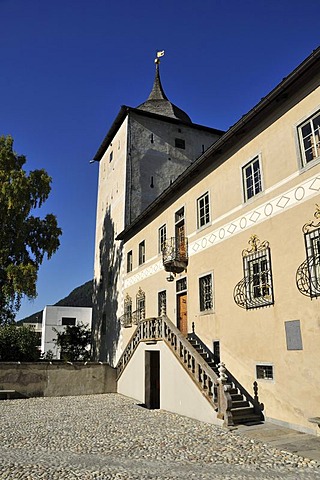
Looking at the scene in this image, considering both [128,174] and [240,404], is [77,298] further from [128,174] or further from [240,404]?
[240,404]

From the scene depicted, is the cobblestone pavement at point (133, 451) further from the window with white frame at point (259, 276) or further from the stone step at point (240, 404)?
the window with white frame at point (259, 276)

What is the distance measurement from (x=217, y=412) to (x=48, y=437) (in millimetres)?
4088

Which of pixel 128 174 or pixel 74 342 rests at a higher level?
pixel 128 174

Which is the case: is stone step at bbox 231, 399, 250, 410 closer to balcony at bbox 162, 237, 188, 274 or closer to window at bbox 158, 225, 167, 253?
balcony at bbox 162, 237, 188, 274

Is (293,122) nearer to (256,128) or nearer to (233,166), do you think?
(256,128)

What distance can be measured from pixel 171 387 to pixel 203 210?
6.45 meters

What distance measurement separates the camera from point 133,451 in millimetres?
7105

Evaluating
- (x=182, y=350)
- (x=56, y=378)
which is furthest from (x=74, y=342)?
(x=182, y=350)

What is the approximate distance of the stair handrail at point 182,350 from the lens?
10.0 metres

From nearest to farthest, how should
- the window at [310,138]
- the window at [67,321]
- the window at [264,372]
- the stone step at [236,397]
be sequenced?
the window at [310,138], the window at [264,372], the stone step at [236,397], the window at [67,321]

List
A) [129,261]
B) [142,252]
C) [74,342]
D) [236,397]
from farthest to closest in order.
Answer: [74,342]
[129,261]
[142,252]
[236,397]

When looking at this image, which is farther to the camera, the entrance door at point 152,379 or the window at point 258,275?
the entrance door at point 152,379

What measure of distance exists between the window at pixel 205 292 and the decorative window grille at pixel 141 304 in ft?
19.3

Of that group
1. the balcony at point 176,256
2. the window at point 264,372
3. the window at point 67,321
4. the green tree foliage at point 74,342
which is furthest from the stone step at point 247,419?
the window at point 67,321
